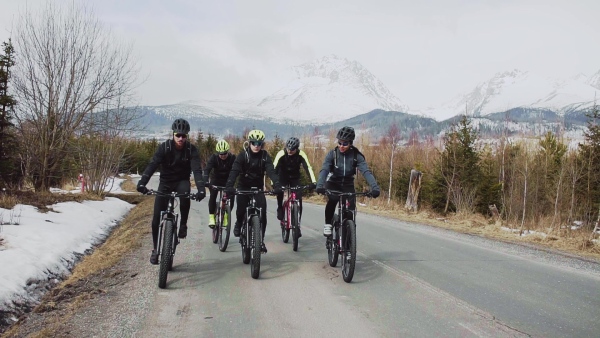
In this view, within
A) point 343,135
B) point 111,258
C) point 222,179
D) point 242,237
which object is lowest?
point 111,258

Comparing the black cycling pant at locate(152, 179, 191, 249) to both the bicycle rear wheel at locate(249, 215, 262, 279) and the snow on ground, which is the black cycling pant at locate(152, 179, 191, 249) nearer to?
the bicycle rear wheel at locate(249, 215, 262, 279)

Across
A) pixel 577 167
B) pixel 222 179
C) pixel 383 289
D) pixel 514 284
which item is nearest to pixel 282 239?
pixel 222 179

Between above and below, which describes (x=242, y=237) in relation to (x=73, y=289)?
above

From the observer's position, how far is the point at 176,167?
6.56 m

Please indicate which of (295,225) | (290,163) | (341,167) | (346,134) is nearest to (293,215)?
(295,225)

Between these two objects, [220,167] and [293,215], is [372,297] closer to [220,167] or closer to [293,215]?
[293,215]

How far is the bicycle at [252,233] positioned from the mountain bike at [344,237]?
1.18 metres

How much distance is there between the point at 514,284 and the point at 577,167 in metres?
24.2

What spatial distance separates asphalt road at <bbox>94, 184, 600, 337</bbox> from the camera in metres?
4.50

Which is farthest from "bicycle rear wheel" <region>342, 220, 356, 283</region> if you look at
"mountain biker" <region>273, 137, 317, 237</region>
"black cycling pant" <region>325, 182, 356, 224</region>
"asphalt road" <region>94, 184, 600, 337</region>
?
"mountain biker" <region>273, 137, 317, 237</region>

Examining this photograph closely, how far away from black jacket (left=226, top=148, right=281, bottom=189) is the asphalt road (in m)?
1.38

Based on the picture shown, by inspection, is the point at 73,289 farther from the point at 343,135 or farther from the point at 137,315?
the point at 343,135

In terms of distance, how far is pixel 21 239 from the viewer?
26.0 feet

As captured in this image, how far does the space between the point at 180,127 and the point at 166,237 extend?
62.6 inches
